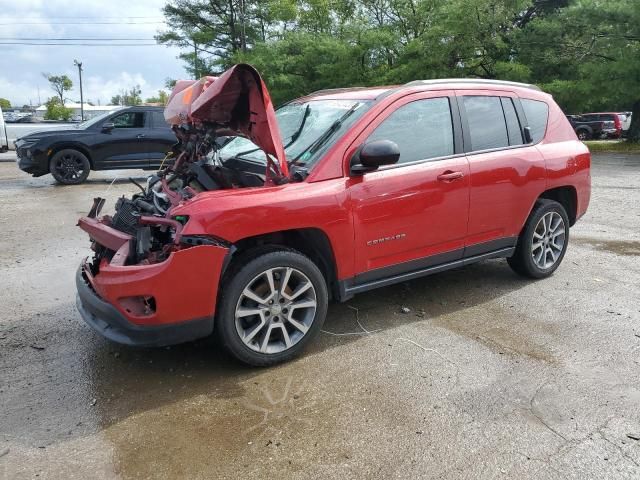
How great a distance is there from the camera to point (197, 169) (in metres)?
4.02

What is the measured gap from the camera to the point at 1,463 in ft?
8.22

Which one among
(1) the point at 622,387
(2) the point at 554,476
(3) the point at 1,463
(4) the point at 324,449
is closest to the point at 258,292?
(4) the point at 324,449

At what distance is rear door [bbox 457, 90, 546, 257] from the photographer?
4215 mm

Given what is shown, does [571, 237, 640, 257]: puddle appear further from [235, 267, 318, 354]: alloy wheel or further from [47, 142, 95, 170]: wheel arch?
[47, 142, 95, 170]: wheel arch

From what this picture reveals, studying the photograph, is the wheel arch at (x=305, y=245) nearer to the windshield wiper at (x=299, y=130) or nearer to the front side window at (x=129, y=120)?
the windshield wiper at (x=299, y=130)

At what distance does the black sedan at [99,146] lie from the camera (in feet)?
37.6

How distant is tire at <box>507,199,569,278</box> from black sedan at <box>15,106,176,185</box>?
925cm

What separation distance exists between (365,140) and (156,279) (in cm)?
170

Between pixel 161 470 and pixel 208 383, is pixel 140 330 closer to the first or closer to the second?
pixel 208 383

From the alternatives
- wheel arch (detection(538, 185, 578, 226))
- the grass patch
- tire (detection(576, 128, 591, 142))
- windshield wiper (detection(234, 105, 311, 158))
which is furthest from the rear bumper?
tire (detection(576, 128, 591, 142))

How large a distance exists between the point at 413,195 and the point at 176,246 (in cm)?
172

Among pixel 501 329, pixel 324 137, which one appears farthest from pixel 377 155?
pixel 501 329

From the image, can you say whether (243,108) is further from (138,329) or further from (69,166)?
(69,166)

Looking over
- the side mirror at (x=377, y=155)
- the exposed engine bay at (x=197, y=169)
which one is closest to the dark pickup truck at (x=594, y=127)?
the side mirror at (x=377, y=155)
